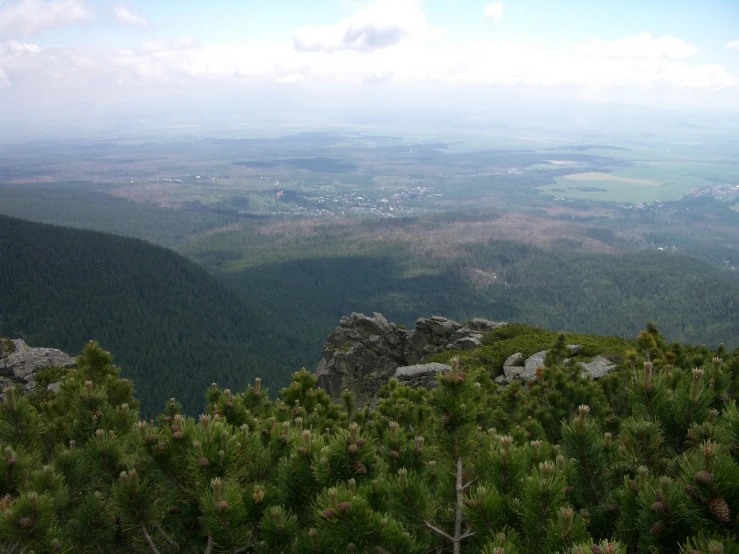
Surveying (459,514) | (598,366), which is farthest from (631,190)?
(459,514)

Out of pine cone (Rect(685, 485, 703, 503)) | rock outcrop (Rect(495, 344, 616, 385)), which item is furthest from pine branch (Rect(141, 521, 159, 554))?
rock outcrop (Rect(495, 344, 616, 385))

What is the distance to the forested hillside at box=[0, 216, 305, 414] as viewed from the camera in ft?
177

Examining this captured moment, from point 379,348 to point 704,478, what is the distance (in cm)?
2145

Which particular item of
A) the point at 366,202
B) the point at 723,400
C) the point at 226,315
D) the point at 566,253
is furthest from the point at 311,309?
the point at 366,202

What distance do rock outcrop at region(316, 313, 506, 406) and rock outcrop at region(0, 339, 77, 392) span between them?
432 inches

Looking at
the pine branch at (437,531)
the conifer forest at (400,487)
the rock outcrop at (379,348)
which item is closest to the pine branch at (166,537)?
the conifer forest at (400,487)

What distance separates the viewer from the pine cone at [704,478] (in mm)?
2600

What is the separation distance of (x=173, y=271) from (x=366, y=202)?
114 meters

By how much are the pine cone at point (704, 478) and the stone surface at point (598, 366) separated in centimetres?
1279

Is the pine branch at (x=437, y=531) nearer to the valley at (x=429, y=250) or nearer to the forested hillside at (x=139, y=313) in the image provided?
the forested hillside at (x=139, y=313)

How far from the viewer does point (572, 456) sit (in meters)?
3.94

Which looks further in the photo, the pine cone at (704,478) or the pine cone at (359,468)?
the pine cone at (359,468)

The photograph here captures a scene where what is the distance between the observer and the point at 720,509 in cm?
256

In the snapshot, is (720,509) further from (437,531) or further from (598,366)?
(598,366)
